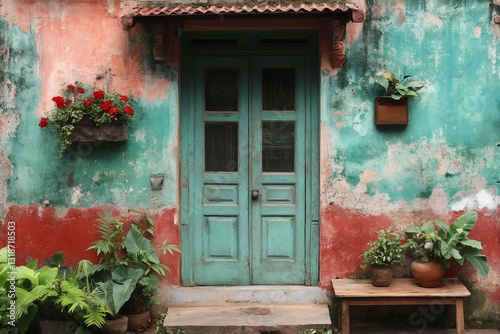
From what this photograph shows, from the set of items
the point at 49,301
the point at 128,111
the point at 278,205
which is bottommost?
the point at 49,301

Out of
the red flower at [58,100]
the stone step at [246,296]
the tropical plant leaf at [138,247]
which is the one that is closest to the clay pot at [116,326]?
the tropical plant leaf at [138,247]

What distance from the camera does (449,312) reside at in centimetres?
732

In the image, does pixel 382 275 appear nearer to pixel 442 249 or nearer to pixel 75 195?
pixel 442 249

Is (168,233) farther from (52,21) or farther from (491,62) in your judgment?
(491,62)

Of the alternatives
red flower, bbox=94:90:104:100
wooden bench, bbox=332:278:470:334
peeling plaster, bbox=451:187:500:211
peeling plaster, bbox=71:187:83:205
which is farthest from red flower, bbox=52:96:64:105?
peeling plaster, bbox=451:187:500:211

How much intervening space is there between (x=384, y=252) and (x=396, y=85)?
1.74 metres

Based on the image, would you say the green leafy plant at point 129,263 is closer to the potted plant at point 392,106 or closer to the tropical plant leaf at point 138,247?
the tropical plant leaf at point 138,247

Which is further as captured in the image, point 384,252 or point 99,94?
point 99,94

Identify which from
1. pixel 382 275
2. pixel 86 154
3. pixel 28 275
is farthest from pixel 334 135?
pixel 28 275

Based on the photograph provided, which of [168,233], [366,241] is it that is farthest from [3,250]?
[366,241]

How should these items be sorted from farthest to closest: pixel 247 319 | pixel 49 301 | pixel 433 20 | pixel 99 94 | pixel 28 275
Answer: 1. pixel 433 20
2. pixel 99 94
3. pixel 247 319
4. pixel 49 301
5. pixel 28 275

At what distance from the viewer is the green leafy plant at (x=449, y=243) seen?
681cm

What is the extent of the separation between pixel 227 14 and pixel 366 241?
2.80 meters

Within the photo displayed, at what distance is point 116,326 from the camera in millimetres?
6617
